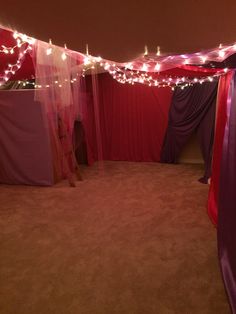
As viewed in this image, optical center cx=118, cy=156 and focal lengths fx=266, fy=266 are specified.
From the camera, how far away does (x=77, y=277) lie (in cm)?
204

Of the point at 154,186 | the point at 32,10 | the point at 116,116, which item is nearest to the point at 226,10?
the point at 32,10

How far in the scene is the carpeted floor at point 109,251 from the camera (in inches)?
70.5

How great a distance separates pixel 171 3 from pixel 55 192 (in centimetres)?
337

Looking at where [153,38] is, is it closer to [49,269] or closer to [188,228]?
[49,269]

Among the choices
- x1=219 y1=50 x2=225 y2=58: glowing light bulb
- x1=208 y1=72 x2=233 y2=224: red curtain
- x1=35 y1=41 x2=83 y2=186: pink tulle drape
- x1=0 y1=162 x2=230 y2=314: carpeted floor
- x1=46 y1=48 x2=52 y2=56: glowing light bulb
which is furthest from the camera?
x1=208 y1=72 x2=233 y2=224: red curtain

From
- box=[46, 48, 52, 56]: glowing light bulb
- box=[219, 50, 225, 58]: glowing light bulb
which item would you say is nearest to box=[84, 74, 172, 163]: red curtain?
box=[46, 48, 52, 56]: glowing light bulb

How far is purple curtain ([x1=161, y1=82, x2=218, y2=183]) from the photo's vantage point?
4473mm

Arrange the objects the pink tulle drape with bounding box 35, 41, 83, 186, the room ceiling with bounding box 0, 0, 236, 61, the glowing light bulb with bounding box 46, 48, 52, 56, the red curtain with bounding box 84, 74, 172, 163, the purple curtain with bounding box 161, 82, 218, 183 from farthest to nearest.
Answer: the red curtain with bounding box 84, 74, 172, 163 < the purple curtain with bounding box 161, 82, 218, 183 < the pink tulle drape with bounding box 35, 41, 83, 186 < the glowing light bulb with bounding box 46, 48, 52, 56 < the room ceiling with bounding box 0, 0, 236, 61

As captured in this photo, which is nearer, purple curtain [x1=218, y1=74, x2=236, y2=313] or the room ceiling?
the room ceiling

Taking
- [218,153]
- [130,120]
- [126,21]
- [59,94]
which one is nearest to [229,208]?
[218,153]

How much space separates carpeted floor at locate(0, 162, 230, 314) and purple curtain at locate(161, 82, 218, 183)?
1034 millimetres

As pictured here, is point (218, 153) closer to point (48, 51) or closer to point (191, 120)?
point (48, 51)

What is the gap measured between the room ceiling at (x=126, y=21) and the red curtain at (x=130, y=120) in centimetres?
383

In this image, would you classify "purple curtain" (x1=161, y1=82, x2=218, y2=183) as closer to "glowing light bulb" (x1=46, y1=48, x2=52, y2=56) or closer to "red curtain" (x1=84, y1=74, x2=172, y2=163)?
"red curtain" (x1=84, y1=74, x2=172, y2=163)
